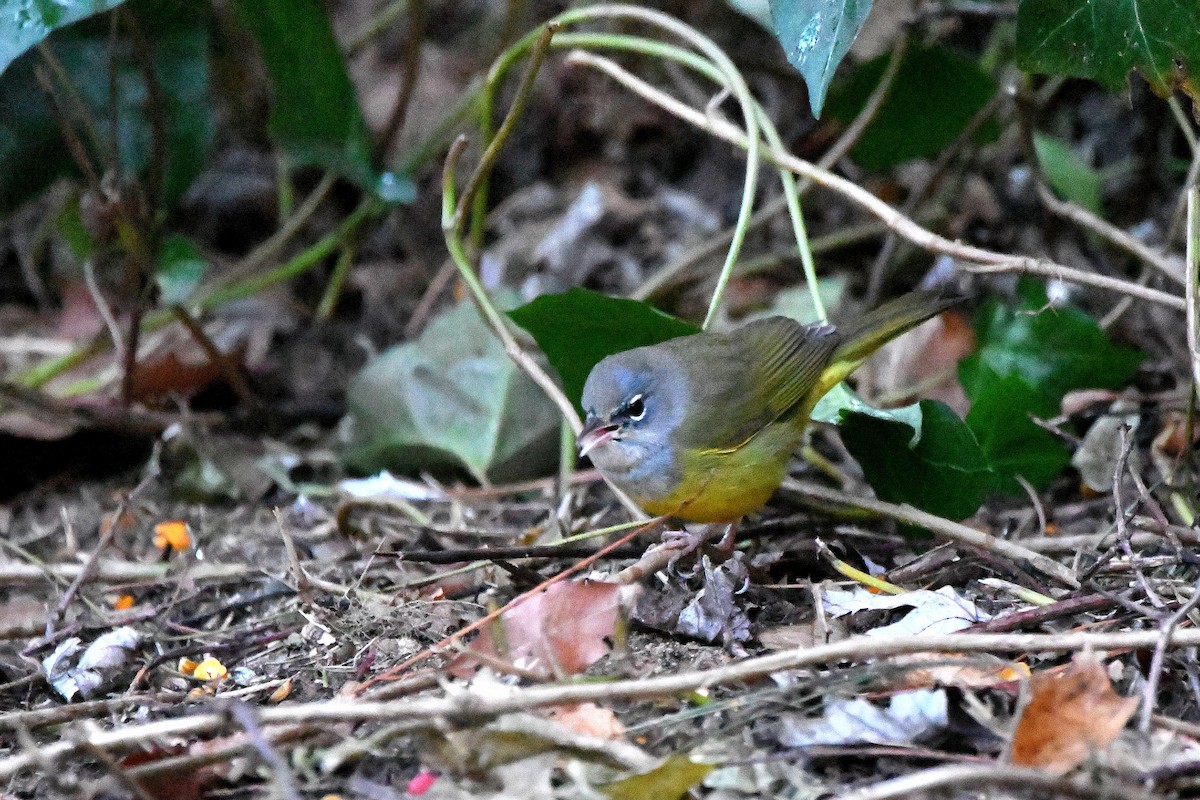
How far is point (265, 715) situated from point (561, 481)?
1.84 meters

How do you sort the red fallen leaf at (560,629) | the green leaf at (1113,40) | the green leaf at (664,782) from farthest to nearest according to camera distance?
the green leaf at (1113,40), the red fallen leaf at (560,629), the green leaf at (664,782)

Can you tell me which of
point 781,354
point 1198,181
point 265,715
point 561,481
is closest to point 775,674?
point 265,715

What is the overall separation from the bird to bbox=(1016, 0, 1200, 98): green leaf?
2.23 feet

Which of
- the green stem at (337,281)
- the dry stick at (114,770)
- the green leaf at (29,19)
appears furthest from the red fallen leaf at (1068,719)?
the green stem at (337,281)

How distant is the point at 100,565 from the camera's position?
3.56m

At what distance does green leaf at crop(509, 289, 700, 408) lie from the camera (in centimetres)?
338

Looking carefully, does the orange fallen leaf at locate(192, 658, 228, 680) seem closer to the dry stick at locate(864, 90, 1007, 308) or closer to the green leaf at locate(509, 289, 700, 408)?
the green leaf at locate(509, 289, 700, 408)

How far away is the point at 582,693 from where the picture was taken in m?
2.19

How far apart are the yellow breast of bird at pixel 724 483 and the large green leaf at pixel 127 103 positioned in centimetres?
236

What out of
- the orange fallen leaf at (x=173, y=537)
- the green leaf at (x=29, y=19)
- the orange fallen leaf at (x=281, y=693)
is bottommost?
the orange fallen leaf at (x=173, y=537)

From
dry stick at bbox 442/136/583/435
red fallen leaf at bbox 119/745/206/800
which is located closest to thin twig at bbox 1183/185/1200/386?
dry stick at bbox 442/136/583/435

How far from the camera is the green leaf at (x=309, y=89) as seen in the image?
170 inches

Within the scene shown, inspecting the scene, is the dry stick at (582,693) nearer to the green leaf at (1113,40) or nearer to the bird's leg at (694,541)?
the bird's leg at (694,541)

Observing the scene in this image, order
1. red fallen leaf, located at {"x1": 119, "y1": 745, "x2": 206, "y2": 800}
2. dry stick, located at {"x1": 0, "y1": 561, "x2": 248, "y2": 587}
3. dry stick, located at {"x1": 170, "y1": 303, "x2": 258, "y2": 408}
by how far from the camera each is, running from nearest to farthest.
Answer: red fallen leaf, located at {"x1": 119, "y1": 745, "x2": 206, "y2": 800} → dry stick, located at {"x1": 0, "y1": 561, "x2": 248, "y2": 587} → dry stick, located at {"x1": 170, "y1": 303, "x2": 258, "y2": 408}
